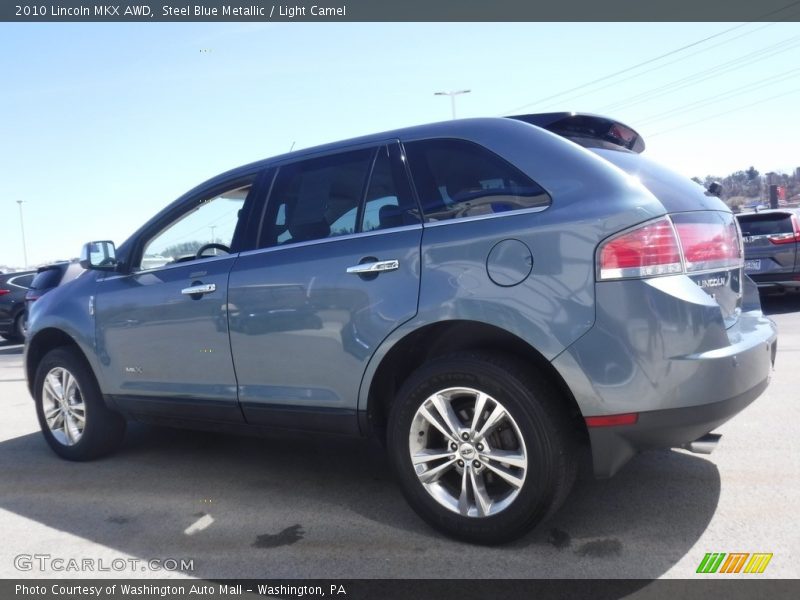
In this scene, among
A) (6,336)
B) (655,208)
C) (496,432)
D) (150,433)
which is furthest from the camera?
(6,336)

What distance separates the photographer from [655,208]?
287 cm

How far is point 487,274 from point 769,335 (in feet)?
4.56

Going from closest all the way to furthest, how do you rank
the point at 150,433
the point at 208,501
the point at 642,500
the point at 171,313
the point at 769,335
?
the point at 769,335
the point at 642,500
the point at 208,501
the point at 171,313
the point at 150,433

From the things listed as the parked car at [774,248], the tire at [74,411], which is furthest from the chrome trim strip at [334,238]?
the parked car at [774,248]

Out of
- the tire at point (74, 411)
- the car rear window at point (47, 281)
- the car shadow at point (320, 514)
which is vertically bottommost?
the car shadow at point (320, 514)

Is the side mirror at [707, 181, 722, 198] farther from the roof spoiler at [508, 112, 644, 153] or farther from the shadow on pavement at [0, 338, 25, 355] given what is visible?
the shadow on pavement at [0, 338, 25, 355]

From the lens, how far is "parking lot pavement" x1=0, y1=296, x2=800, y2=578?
9.89 feet

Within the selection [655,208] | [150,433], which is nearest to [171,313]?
[150,433]

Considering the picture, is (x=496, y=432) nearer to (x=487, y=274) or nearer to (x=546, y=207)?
(x=487, y=274)

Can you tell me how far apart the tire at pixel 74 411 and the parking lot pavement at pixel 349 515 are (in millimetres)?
120

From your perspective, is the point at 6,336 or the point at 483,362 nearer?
the point at 483,362

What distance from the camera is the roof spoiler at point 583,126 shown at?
3398 mm

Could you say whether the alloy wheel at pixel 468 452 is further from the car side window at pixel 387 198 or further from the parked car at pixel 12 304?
the parked car at pixel 12 304

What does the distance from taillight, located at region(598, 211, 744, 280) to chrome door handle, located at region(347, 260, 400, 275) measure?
3.11ft
